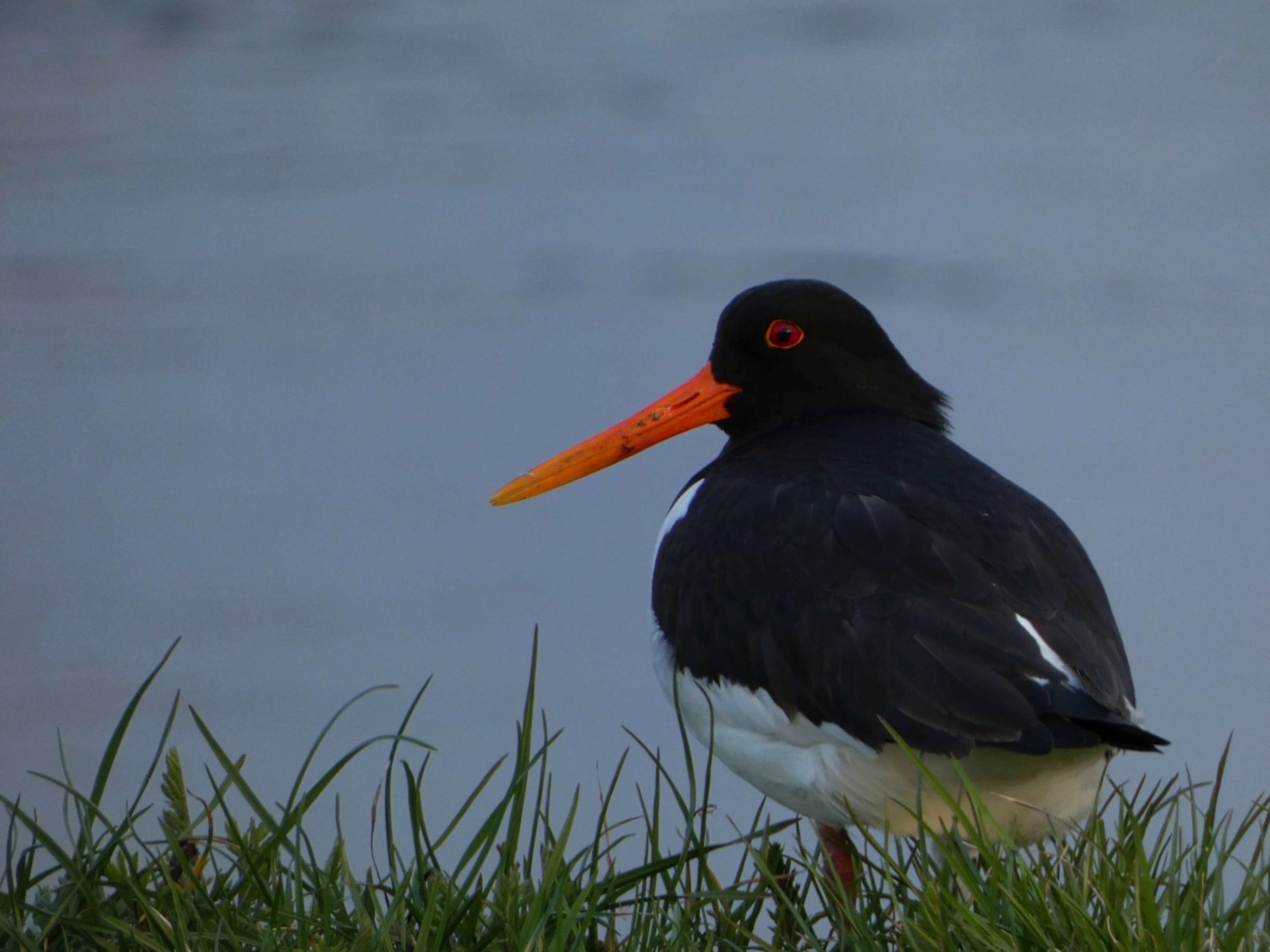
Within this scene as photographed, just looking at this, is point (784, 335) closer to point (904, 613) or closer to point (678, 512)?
point (678, 512)

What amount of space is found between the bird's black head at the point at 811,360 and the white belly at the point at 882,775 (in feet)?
3.22

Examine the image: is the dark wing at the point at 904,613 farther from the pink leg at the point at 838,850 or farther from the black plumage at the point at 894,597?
the pink leg at the point at 838,850

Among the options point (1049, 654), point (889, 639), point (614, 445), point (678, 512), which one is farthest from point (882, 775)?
point (614, 445)

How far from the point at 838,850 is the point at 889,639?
0.47 m

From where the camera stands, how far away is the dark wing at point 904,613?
2.30 meters

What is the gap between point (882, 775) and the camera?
246 centimetres

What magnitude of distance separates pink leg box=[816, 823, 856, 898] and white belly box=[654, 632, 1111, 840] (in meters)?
0.02

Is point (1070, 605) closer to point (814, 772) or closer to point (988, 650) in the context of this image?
point (988, 650)

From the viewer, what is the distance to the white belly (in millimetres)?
2439

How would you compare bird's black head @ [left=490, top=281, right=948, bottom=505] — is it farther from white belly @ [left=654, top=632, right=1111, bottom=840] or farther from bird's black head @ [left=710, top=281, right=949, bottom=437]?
white belly @ [left=654, top=632, right=1111, bottom=840]

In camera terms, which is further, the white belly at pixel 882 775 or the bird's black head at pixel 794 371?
the bird's black head at pixel 794 371

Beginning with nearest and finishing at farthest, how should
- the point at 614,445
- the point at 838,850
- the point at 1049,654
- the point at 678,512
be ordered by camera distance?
the point at 1049,654 → the point at 838,850 → the point at 678,512 → the point at 614,445

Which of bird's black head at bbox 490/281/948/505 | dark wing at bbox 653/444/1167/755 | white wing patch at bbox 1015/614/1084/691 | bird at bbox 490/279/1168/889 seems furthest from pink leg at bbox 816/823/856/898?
bird's black head at bbox 490/281/948/505

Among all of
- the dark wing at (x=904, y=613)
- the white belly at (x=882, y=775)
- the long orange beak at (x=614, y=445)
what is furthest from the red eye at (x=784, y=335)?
the white belly at (x=882, y=775)
